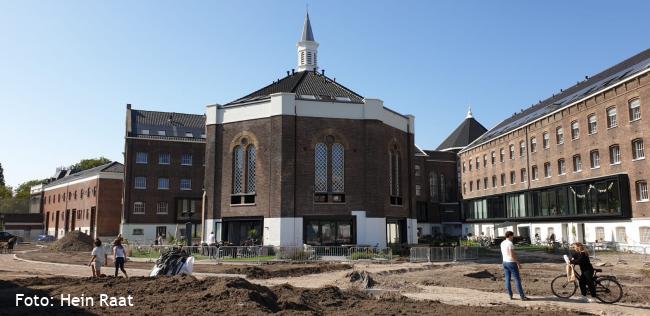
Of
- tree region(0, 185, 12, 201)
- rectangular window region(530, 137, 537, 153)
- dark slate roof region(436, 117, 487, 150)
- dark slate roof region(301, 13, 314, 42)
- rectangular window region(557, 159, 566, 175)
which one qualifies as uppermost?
dark slate roof region(301, 13, 314, 42)

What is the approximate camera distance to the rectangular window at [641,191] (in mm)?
39263

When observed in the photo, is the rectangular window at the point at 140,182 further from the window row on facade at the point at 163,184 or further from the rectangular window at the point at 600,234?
the rectangular window at the point at 600,234

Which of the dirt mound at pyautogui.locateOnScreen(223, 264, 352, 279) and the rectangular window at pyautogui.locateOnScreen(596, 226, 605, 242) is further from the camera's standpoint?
the rectangular window at pyautogui.locateOnScreen(596, 226, 605, 242)

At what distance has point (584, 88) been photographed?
53625 mm

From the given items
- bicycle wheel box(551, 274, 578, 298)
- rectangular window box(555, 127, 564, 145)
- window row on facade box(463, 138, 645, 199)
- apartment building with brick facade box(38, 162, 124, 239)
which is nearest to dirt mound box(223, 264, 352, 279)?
bicycle wheel box(551, 274, 578, 298)

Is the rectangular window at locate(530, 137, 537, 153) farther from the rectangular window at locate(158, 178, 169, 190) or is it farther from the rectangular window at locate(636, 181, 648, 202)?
the rectangular window at locate(158, 178, 169, 190)

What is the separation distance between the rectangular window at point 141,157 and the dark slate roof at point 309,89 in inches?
874

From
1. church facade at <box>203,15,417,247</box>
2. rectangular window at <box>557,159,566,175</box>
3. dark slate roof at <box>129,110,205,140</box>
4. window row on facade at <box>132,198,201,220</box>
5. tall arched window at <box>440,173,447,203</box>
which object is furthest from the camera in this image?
tall arched window at <box>440,173,447,203</box>

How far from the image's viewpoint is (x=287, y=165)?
37000 millimetres

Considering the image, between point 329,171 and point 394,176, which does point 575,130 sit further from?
point 329,171

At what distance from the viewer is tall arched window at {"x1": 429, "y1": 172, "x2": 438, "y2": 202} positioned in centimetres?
7788

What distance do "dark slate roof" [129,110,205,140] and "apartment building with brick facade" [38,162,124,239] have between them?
23.6ft

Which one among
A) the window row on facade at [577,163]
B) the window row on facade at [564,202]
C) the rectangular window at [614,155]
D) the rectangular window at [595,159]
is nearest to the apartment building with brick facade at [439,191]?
the window row on facade at [564,202]

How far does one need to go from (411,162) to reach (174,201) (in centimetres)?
3070
